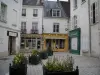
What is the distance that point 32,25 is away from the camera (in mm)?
32156

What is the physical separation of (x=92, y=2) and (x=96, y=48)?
482 cm

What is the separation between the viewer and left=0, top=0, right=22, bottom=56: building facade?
17.0m

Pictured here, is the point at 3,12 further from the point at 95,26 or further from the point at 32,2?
the point at 32,2

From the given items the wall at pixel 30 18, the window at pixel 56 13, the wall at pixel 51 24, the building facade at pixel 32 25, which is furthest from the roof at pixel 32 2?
the wall at pixel 51 24

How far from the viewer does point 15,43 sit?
2159cm

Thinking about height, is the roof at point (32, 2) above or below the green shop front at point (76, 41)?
above

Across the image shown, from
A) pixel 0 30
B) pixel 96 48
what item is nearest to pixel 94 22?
pixel 96 48

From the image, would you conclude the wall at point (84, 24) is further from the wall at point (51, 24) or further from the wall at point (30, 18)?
the wall at point (30, 18)

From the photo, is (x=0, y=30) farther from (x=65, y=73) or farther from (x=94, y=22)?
(x=65, y=73)

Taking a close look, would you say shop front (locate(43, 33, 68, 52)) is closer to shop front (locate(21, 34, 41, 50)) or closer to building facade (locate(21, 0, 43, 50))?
shop front (locate(21, 34, 41, 50))

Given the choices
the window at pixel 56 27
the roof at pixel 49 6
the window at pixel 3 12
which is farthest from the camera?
the roof at pixel 49 6

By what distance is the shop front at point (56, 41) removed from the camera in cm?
3272

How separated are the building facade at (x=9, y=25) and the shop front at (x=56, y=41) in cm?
1116

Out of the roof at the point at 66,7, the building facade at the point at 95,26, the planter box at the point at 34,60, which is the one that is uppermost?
the roof at the point at 66,7
